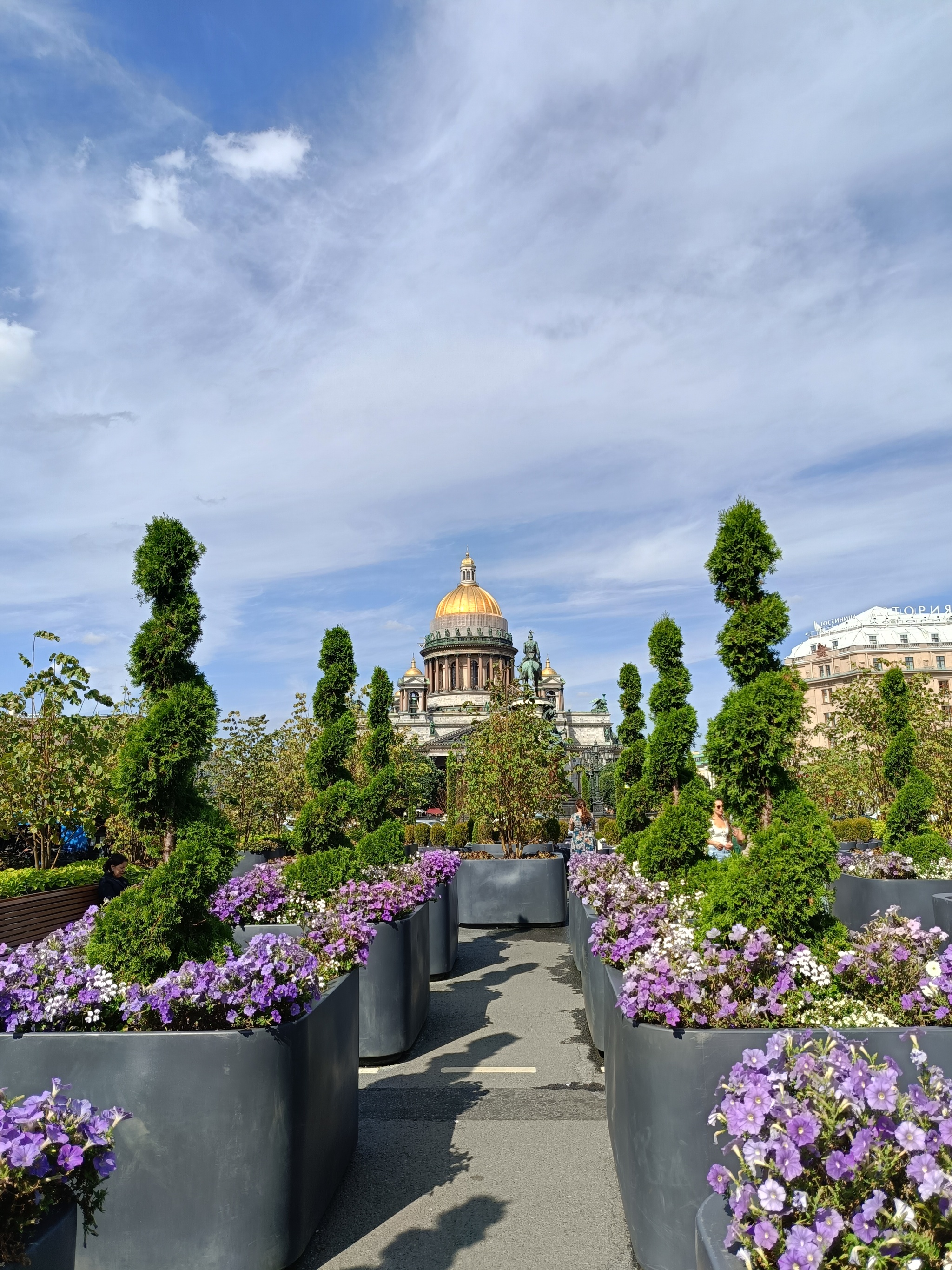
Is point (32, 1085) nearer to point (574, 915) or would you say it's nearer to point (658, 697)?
point (574, 915)

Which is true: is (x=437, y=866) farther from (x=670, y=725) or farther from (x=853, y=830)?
(x=853, y=830)

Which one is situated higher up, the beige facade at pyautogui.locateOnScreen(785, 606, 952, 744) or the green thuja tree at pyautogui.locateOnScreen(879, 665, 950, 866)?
the beige facade at pyautogui.locateOnScreen(785, 606, 952, 744)

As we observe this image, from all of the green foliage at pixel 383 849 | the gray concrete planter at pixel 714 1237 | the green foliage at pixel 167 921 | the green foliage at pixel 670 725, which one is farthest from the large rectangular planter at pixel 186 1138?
the green foliage at pixel 670 725

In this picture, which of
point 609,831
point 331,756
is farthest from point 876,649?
point 331,756

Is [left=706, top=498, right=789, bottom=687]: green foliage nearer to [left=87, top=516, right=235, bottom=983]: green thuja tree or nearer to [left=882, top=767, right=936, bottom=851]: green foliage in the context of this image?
[left=87, top=516, right=235, bottom=983]: green thuja tree

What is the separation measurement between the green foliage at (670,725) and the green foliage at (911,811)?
13.3 feet

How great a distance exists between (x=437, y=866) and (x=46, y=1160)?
27.7ft

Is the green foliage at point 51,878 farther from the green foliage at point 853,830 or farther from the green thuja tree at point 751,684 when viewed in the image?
the green foliage at point 853,830

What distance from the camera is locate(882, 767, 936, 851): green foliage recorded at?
45.2 feet

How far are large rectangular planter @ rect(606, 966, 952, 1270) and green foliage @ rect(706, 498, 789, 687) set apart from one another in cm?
369

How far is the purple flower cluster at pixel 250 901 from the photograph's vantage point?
775 cm

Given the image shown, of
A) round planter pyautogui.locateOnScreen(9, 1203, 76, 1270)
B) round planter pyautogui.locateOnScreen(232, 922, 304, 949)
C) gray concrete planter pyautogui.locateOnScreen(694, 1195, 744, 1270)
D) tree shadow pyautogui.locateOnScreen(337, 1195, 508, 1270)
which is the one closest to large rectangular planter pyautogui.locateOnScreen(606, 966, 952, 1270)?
tree shadow pyautogui.locateOnScreen(337, 1195, 508, 1270)

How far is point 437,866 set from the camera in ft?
35.6

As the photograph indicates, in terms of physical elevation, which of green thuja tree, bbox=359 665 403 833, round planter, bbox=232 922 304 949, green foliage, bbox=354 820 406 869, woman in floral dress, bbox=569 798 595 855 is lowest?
woman in floral dress, bbox=569 798 595 855
